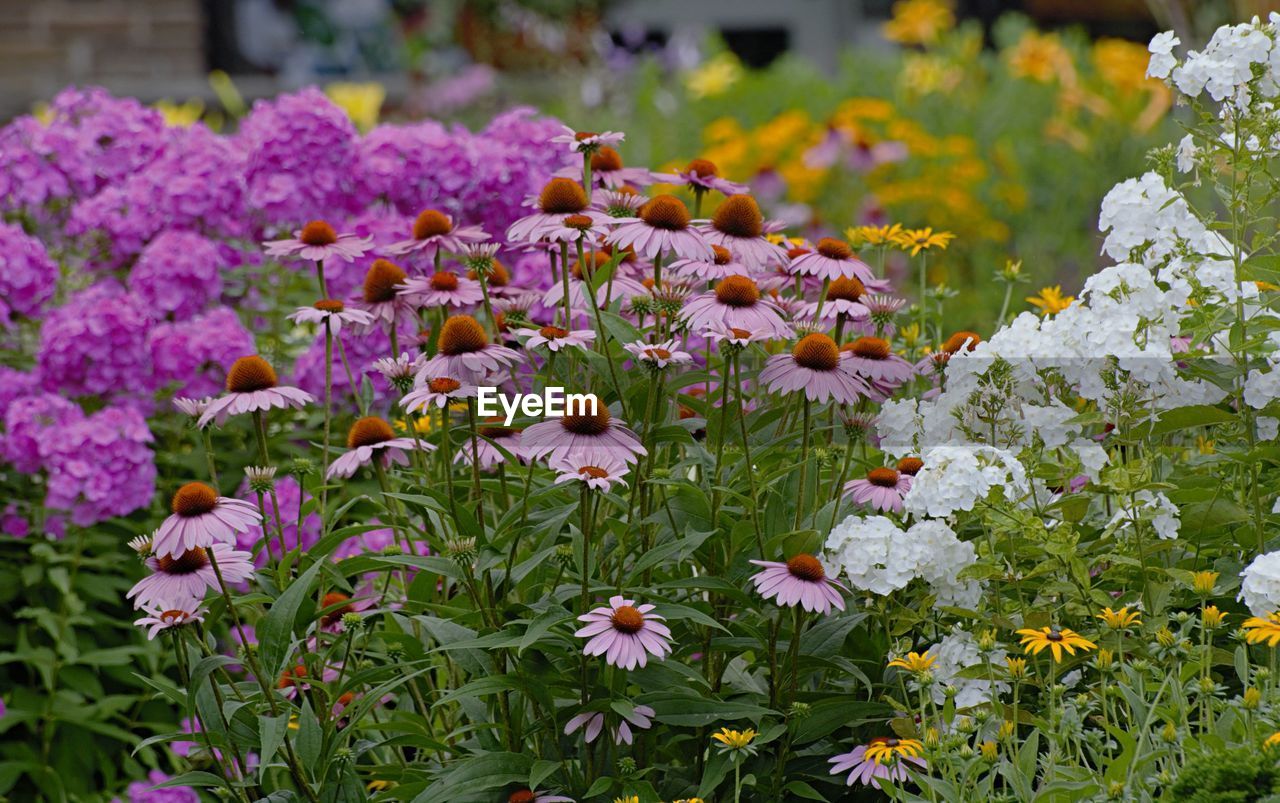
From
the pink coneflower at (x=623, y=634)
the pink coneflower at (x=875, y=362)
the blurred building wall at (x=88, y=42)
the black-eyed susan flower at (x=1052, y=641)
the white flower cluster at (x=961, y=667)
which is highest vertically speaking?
the pink coneflower at (x=875, y=362)

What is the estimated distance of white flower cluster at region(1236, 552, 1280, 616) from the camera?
1.75m

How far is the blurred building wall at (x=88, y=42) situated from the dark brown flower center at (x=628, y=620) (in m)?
8.31

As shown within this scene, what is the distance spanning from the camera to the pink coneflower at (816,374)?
1.97 m

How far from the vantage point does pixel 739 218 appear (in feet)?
7.16

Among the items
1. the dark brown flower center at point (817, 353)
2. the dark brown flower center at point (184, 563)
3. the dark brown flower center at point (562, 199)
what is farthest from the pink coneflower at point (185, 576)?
the dark brown flower center at point (817, 353)

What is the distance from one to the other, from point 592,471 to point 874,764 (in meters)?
0.51

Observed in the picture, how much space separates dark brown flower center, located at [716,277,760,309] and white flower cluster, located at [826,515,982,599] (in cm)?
31

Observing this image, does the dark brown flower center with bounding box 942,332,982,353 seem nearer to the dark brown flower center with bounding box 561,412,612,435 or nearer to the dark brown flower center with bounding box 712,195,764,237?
the dark brown flower center with bounding box 712,195,764,237

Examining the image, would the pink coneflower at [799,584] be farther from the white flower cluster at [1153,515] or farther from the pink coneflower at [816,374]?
the white flower cluster at [1153,515]

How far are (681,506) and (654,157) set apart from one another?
5.03 m

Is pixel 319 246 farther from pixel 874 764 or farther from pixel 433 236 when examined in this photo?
pixel 874 764

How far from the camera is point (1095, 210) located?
20.7 feet

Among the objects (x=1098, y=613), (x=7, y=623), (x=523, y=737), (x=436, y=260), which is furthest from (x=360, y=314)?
(x=7, y=623)

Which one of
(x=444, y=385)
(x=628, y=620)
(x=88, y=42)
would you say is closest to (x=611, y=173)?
(x=444, y=385)
